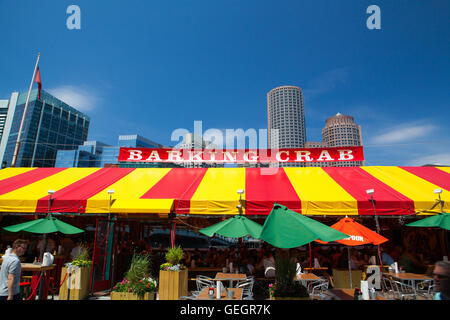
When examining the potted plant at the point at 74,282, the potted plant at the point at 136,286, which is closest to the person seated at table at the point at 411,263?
the potted plant at the point at 136,286

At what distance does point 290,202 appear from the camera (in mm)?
8180

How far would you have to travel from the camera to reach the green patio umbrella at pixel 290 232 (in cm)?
408

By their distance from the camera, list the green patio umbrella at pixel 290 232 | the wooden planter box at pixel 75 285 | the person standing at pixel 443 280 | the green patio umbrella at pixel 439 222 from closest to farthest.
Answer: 1. the person standing at pixel 443 280
2. the green patio umbrella at pixel 290 232
3. the green patio umbrella at pixel 439 222
4. the wooden planter box at pixel 75 285

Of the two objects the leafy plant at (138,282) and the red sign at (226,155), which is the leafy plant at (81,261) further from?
the red sign at (226,155)

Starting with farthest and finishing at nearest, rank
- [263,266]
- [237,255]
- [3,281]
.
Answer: [237,255]
[263,266]
[3,281]

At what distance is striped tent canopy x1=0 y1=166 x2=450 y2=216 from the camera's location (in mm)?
8031

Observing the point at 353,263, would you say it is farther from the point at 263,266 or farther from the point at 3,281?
the point at 3,281

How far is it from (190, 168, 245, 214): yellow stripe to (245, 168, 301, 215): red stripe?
310 mm

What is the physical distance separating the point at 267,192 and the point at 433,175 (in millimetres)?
6945

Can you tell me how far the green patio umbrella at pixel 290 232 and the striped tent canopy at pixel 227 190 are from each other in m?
3.27

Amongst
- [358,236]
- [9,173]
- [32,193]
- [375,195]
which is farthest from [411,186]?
[9,173]

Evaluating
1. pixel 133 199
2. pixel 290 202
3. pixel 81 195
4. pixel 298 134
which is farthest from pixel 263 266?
pixel 298 134

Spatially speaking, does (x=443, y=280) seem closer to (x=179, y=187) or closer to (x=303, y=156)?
(x=179, y=187)
